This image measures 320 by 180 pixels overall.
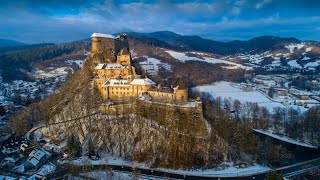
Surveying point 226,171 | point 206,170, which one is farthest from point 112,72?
point 226,171

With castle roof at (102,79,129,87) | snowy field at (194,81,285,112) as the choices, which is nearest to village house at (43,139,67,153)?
castle roof at (102,79,129,87)

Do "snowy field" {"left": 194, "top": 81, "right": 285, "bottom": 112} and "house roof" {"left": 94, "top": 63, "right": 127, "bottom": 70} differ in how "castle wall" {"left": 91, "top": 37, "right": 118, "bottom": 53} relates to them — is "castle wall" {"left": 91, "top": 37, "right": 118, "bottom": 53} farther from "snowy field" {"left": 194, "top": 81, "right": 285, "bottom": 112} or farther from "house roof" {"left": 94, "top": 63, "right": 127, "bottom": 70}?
"snowy field" {"left": 194, "top": 81, "right": 285, "bottom": 112}

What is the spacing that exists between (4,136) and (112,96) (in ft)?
86.6

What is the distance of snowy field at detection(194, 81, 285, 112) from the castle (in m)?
44.4

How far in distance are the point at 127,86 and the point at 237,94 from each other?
211 feet

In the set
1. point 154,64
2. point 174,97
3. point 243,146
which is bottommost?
point 243,146

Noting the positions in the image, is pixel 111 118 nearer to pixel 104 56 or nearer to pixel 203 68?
pixel 104 56

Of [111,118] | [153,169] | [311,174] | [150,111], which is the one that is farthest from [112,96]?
[311,174]

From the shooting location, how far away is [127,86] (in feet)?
219

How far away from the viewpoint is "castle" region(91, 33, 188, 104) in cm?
6203

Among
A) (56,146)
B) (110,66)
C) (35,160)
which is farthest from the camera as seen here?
(110,66)

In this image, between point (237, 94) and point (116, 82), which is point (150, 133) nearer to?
point (116, 82)

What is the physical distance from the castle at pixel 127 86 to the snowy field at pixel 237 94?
44369 millimetres

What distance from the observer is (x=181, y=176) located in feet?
167
